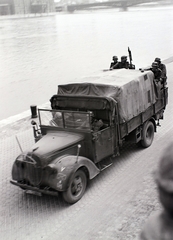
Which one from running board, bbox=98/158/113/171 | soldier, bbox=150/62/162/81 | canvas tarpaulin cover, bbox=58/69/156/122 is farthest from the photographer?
soldier, bbox=150/62/162/81

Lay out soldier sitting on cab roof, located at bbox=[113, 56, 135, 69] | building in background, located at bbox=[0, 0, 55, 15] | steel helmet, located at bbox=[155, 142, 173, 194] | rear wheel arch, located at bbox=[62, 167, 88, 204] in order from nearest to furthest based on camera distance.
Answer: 1. steel helmet, located at bbox=[155, 142, 173, 194]
2. rear wheel arch, located at bbox=[62, 167, 88, 204]
3. soldier sitting on cab roof, located at bbox=[113, 56, 135, 69]
4. building in background, located at bbox=[0, 0, 55, 15]

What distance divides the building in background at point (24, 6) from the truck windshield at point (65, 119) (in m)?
84.2

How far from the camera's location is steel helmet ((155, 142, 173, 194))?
0.95 metres

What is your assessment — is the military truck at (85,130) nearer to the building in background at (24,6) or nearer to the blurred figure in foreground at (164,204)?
the blurred figure in foreground at (164,204)

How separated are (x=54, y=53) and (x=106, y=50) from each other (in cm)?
653

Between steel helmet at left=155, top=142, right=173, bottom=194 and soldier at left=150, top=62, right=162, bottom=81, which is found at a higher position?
steel helmet at left=155, top=142, right=173, bottom=194

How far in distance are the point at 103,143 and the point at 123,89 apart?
1410 mm

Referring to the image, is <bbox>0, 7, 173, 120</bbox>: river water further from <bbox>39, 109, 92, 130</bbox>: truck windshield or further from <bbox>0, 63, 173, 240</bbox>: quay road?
<bbox>0, 63, 173, 240</bbox>: quay road

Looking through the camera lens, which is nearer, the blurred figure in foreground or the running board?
the blurred figure in foreground

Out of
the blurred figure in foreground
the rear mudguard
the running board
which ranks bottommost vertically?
the running board

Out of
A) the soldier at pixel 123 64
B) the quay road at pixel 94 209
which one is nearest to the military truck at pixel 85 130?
the quay road at pixel 94 209

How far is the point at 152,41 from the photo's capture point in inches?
1918

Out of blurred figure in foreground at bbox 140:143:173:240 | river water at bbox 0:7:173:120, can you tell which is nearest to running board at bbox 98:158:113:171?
river water at bbox 0:7:173:120

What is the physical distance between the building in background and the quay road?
85.2 metres
